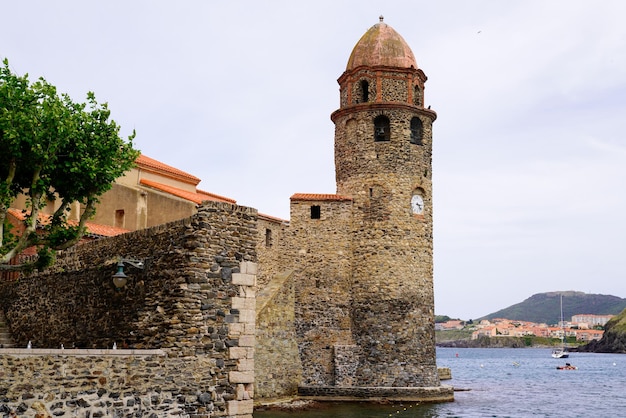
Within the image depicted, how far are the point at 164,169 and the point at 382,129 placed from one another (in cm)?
967

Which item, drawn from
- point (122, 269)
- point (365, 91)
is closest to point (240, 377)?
point (122, 269)

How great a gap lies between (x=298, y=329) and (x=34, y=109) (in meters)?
17.7

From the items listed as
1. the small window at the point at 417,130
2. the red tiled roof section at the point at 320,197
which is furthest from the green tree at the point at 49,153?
the small window at the point at 417,130

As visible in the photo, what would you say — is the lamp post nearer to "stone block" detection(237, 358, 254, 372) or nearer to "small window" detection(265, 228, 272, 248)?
"stone block" detection(237, 358, 254, 372)

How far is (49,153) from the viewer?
1548 cm

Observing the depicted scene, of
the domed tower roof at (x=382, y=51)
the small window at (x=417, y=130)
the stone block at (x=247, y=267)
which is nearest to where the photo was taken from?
the stone block at (x=247, y=267)

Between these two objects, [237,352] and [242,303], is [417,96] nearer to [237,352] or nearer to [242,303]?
[242,303]

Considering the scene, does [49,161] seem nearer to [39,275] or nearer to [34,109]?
[34,109]

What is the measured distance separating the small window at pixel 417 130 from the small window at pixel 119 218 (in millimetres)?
13127

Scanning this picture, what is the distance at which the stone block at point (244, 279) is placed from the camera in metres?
14.3

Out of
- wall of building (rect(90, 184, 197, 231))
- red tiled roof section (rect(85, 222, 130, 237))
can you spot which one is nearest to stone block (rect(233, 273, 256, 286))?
red tiled roof section (rect(85, 222, 130, 237))

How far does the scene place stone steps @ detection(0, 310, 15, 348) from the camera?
18.6 meters

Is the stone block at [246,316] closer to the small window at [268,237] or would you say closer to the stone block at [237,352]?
the stone block at [237,352]

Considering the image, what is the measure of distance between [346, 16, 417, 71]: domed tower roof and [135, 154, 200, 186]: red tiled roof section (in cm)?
888
